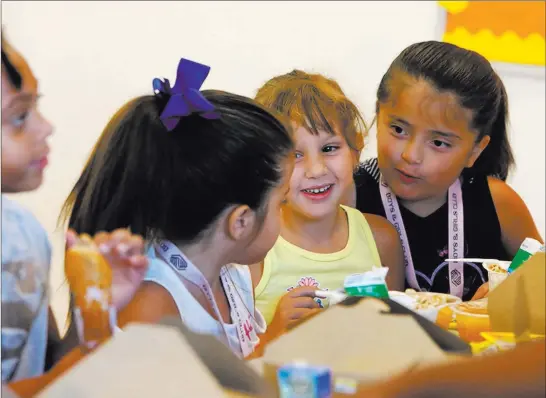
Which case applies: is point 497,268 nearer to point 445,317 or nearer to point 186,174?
point 445,317

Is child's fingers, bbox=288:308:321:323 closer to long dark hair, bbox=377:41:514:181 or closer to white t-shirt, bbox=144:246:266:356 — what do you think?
white t-shirt, bbox=144:246:266:356

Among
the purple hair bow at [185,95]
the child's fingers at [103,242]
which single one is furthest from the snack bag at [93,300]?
the purple hair bow at [185,95]

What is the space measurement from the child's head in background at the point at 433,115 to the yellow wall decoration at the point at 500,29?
78 mm

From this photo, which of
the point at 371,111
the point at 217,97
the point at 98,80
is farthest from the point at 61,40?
the point at 371,111

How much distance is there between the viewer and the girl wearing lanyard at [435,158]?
0.67 m

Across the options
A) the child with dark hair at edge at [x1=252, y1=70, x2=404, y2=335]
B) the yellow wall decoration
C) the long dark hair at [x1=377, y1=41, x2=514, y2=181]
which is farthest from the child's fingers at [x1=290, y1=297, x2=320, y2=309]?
the yellow wall decoration

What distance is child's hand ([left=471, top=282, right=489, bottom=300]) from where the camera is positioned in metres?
0.66

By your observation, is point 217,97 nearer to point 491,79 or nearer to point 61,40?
point 61,40

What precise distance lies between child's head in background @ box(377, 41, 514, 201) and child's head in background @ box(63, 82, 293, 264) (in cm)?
13

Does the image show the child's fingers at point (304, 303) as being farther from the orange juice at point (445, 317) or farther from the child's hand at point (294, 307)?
the orange juice at point (445, 317)

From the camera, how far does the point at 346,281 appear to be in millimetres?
621

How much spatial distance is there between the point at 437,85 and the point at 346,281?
0.20m

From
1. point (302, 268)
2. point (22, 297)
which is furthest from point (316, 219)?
point (22, 297)

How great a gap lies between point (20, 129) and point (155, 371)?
206 millimetres
